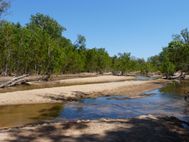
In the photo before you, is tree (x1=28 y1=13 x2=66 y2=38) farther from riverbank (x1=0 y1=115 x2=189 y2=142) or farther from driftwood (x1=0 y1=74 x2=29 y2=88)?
riverbank (x1=0 y1=115 x2=189 y2=142)

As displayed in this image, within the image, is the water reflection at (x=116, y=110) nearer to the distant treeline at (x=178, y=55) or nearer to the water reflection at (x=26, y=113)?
the water reflection at (x=26, y=113)

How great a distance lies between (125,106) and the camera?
34594mm

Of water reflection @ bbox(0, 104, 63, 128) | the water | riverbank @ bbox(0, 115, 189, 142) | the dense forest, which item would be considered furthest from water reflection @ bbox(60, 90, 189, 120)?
the dense forest

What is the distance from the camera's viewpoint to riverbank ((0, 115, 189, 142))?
53.5 ft

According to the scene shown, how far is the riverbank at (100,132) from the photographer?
1631 cm

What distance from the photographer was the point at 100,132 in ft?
58.0

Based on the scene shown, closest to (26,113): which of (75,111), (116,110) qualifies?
(75,111)

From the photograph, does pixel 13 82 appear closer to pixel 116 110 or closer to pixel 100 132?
pixel 116 110

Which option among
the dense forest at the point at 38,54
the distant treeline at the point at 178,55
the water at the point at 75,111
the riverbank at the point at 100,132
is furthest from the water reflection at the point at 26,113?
the distant treeline at the point at 178,55

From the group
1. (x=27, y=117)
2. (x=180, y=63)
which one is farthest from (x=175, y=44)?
(x=27, y=117)

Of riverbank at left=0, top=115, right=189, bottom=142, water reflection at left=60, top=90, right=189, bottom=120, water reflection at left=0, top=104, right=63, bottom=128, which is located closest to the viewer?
riverbank at left=0, top=115, right=189, bottom=142

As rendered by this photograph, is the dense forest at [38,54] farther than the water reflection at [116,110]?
Yes

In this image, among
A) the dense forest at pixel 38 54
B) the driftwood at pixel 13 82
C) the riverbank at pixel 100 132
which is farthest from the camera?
the dense forest at pixel 38 54

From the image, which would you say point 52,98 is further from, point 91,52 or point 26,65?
point 91,52
